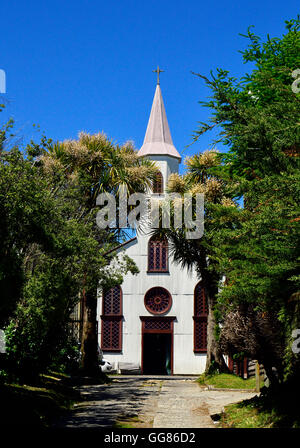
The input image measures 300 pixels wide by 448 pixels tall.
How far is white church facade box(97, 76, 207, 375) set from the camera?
35.8 m

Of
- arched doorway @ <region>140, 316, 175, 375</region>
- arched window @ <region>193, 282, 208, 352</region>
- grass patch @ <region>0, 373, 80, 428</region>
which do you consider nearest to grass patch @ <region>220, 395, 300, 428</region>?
grass patch @ <region>0, 373, 80, 428</region>

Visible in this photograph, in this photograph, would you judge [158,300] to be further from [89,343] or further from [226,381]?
[226,381]

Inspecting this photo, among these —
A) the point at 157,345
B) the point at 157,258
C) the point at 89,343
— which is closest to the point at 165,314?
the point at 157,258

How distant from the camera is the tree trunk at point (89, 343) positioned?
24594mm

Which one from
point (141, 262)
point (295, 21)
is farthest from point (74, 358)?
point (295, 21)

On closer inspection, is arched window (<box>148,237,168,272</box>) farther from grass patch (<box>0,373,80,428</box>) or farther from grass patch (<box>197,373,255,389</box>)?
grass patch (<box>0,373,80,428</box>)

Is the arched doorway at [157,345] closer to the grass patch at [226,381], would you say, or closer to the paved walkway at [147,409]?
the grass patch at [226,381]

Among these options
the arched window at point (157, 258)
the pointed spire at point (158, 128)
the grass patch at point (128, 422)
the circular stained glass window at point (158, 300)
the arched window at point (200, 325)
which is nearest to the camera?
the grass patch at point (128, 422)

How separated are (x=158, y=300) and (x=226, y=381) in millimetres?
13792

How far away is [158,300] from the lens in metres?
36.7

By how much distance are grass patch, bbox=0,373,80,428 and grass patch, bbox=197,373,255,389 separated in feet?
24.9

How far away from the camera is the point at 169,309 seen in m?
36.4

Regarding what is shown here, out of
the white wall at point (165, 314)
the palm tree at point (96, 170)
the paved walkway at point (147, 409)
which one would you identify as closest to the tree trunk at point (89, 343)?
the palm tree at point (96, 170)
